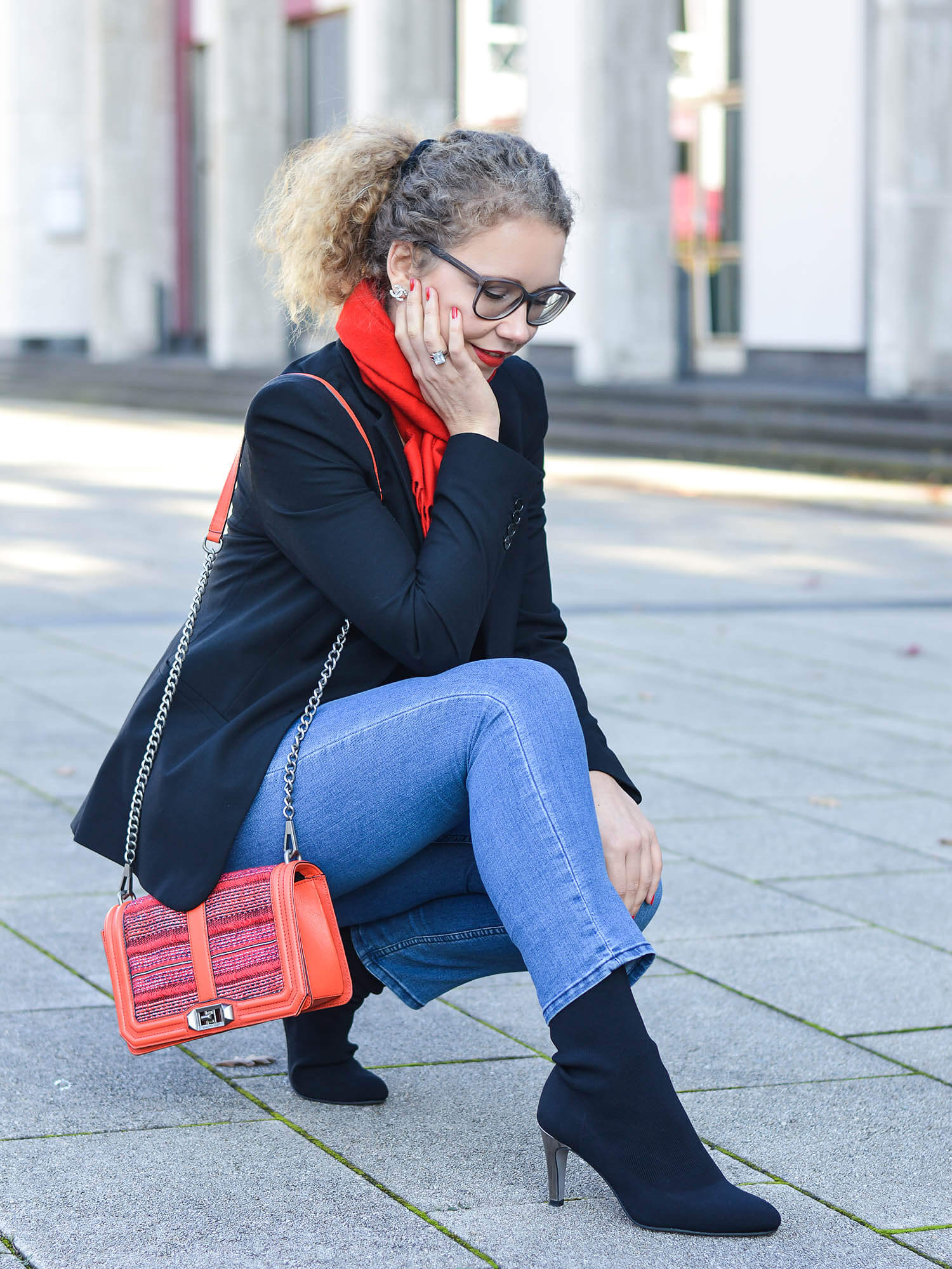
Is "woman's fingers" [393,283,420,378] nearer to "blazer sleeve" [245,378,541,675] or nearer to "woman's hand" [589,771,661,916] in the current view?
"blazer sleeve" [245,378,541,675]

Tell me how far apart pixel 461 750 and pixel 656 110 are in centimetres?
1704

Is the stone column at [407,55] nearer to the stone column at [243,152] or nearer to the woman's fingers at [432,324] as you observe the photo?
the stone column at [243,152]

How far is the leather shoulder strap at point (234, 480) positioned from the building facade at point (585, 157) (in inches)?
482

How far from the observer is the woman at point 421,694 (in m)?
2.48

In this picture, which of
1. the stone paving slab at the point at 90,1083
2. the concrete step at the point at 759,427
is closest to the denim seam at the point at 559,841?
the stone paving slab at the point at 90,1083

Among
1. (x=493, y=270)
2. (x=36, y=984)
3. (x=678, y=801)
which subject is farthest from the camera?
(x=678, y=801)

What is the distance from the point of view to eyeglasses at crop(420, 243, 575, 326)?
8.86 ft

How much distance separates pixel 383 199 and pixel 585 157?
16667mm

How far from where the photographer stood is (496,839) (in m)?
2.53

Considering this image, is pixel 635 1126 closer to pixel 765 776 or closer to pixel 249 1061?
pixel 249 1061

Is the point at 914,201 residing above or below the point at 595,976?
→ above

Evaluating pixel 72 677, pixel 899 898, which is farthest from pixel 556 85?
pixel 899 898

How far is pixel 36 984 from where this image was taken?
137 inches

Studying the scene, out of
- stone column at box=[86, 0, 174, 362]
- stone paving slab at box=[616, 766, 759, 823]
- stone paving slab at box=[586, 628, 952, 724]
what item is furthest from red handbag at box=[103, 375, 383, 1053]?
stone column at box=[86, 0, 174, 362]
